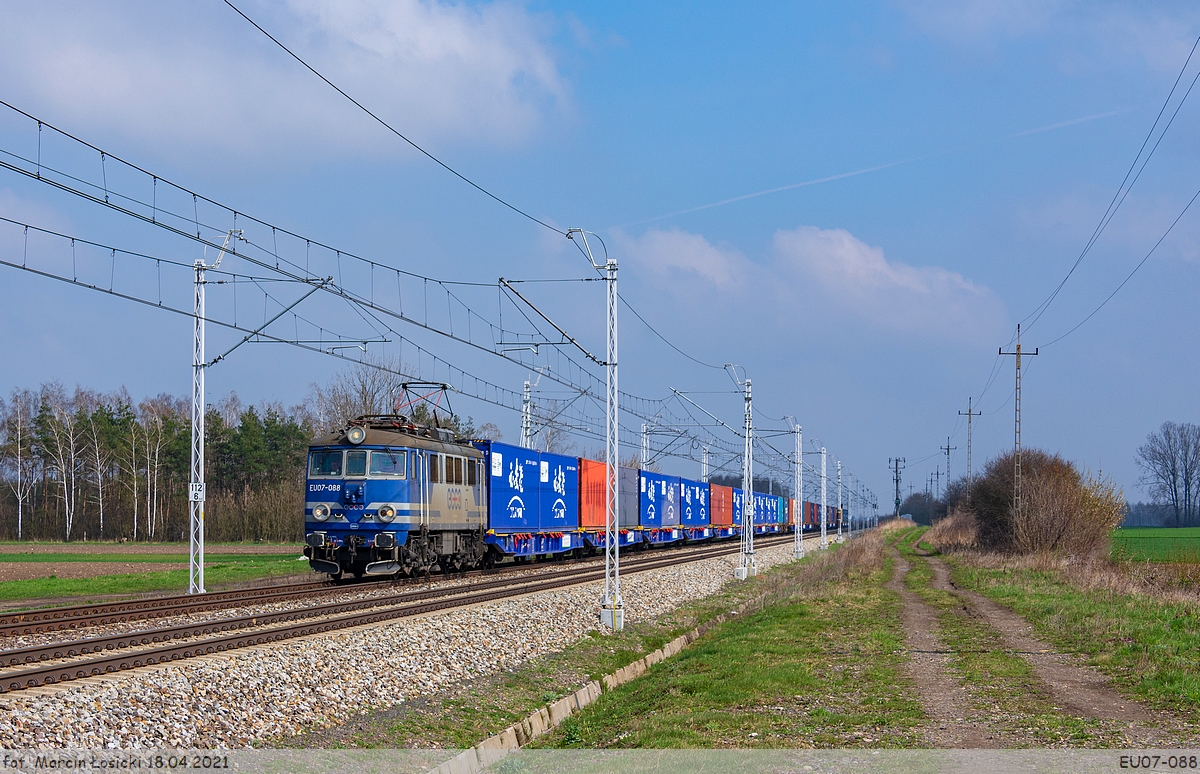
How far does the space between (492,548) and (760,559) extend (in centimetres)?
1818

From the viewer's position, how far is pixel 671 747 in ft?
34.0

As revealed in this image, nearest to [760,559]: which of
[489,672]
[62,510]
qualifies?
[489,672]

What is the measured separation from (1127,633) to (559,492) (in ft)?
74.0

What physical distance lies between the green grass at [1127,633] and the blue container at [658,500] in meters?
19.0

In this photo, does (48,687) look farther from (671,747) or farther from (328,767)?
(671,747)

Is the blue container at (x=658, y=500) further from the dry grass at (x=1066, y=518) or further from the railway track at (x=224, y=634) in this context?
the railway track at (x=224, y=634)

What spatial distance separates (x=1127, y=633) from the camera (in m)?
17.2

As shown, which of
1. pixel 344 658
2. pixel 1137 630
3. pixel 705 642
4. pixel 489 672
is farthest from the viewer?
pixel 705 642

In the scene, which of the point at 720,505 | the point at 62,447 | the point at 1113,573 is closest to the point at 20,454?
the point at 62,447

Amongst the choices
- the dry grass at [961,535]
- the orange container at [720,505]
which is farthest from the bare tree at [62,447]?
the dry grass at [961,535]

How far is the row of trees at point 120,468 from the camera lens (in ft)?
268

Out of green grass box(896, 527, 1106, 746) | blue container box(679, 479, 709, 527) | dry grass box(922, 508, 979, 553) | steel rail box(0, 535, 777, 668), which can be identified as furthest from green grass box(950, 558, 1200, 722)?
dry grass box(922, 508, 979, 553)

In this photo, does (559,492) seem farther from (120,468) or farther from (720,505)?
(120,468)

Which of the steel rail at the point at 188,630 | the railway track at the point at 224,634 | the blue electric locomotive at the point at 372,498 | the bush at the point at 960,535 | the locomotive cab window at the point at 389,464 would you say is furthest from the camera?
the bush at the point at 960,535
